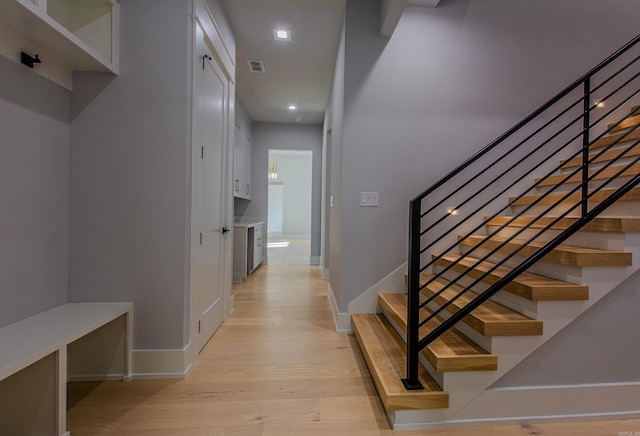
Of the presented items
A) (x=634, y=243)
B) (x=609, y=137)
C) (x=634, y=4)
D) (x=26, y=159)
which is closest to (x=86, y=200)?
(x=26, y=159)

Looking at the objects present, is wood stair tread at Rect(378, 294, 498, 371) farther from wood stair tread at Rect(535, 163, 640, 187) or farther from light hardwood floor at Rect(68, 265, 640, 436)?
wood stair tread at Rect(535, 163, 640, 187)

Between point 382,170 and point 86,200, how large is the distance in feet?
7.38

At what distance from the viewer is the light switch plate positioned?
264 cm

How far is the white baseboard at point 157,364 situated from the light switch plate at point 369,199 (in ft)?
6.00

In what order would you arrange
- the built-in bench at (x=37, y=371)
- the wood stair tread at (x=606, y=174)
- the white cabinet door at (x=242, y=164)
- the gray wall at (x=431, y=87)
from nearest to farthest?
the built-in bench at (x=37, y=371), the wood stair tread at (x=606, y=174), the gray wall at (x=431, y=87), the white cabinet door at (x=242, y=164)

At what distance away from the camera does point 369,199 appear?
104 inches

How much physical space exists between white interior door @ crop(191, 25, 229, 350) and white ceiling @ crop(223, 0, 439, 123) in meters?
0.70

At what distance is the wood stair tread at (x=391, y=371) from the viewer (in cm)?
149

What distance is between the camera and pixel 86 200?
189 centimetres

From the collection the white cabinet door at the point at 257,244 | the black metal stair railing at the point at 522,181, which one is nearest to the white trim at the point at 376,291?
the black metal stair railing at the point at 522,181

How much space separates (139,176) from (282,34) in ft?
7.09

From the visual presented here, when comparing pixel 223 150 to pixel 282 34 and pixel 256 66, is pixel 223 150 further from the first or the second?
pixel 256 66

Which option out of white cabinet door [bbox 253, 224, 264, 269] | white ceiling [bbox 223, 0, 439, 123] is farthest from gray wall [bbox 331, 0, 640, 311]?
white cabinet door [bbox 253, 224, 264, 269]

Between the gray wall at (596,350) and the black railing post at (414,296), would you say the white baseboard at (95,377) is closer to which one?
the black railing post at (414,296)
